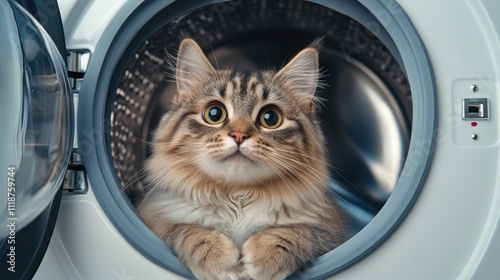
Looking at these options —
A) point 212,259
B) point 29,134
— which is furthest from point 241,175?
point 29,134

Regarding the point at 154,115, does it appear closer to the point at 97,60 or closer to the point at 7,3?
the point at 97,60

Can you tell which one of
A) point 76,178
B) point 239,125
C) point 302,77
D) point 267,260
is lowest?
point 267,260

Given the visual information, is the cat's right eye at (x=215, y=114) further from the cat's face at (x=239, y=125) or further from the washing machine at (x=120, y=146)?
the washing machine at (x=120, y=146)

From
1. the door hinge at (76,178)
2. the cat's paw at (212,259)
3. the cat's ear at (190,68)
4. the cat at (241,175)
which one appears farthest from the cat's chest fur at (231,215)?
the cat's ear at (190,68)

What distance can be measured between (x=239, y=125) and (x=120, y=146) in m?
0.46

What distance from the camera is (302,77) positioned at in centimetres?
164

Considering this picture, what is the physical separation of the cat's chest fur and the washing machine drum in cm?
13

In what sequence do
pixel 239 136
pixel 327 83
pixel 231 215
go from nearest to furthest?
pixel 239 136 → pixel 231 215 → pixel 327 83

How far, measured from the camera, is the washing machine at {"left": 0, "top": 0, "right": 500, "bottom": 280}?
4.12 feet

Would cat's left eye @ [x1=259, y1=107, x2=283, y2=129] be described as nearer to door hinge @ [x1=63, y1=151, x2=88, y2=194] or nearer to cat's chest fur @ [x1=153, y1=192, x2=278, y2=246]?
cat's chest fur @ [x1=153, y1=192, x2=278, y2=246]

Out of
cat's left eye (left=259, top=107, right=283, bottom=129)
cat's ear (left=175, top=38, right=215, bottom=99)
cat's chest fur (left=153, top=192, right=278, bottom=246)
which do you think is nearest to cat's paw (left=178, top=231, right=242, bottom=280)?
cat's chest fur (left=153, top=192, right=278, bottom=246)

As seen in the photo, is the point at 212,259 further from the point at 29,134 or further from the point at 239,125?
the point at 29,134

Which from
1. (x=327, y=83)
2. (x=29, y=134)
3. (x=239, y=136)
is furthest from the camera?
(x=327, y=83)

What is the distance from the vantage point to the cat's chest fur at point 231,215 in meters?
1.47
